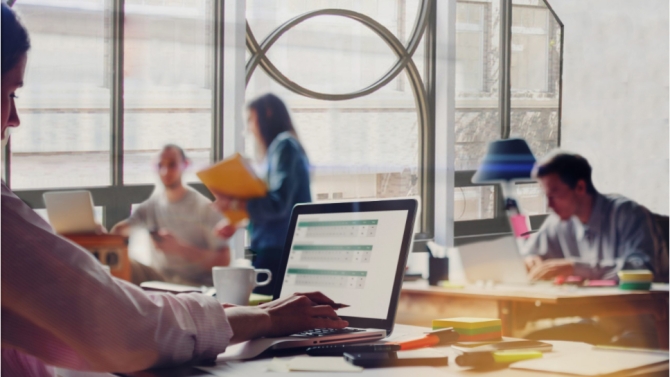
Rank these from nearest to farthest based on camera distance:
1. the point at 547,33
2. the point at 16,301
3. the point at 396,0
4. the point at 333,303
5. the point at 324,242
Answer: the point at 16,301 → the point at 333,303 → the point at 324,242 → the point at 396,0 → the point at 547,33

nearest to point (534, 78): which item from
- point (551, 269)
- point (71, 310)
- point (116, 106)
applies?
point (116, 106)

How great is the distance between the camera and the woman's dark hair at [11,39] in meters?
0.66

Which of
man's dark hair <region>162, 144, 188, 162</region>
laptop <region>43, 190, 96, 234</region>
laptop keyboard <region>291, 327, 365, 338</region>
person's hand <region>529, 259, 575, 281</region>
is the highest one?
man's dark hair <region>162, 144, 188, 162</region>

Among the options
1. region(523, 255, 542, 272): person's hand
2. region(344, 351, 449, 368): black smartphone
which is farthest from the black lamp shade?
region(344, 351, 449, 368): black smartphone

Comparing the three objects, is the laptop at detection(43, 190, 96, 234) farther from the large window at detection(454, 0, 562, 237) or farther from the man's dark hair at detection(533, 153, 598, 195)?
the large window at detection(454, 0, 562, 237)

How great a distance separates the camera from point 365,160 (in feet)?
16.6

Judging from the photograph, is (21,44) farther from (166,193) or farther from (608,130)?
(608,130)

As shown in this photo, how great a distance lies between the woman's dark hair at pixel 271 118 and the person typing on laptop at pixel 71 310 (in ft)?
5.19

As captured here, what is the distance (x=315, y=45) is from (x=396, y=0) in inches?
38.5

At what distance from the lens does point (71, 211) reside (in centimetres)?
155

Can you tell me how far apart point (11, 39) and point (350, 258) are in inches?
19.7

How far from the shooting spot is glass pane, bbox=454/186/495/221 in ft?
17.3

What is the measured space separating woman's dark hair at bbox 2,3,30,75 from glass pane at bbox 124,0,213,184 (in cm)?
259

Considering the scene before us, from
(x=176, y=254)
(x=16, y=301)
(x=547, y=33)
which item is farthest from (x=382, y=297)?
(x=547, y=33)
